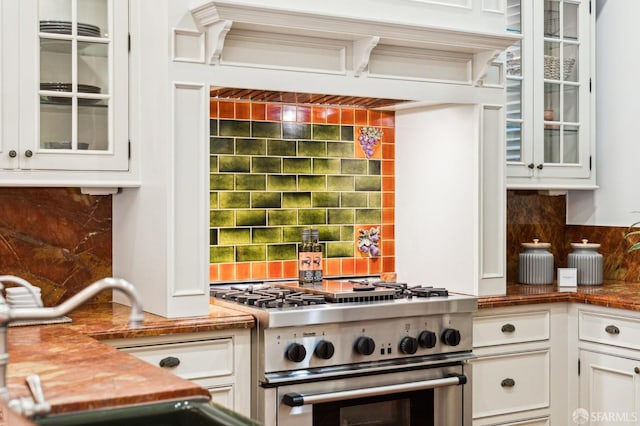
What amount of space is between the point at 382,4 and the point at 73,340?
6.17ft

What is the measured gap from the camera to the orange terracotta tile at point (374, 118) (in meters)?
4.24

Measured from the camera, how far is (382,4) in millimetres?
3621

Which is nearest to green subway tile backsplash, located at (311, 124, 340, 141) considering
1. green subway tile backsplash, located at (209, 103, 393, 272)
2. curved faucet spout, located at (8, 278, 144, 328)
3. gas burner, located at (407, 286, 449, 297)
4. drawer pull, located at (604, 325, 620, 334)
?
green subway tile backsplash, located at (209, 103, 393, 272)

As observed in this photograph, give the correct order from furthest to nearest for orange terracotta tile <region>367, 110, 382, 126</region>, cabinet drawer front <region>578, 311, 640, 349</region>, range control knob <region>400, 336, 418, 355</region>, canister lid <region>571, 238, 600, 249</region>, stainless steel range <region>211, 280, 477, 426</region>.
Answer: canister lid <region>571, 238, 600, 249</region>
orange terracotta tile <region>367, 110, 382, 126</region>
cabinet drawer front <region>578, 311, 640, 349</region>
range control knob <region>400, 336, 418, 355</region>
stainless steel range <region>211, 280, 477, 426</region>

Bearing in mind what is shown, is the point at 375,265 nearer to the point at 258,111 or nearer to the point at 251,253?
the point at 251,253

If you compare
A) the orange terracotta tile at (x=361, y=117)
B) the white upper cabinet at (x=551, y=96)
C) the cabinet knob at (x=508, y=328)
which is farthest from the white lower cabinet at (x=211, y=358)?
the white upper cabinet at (x=551, y=96)

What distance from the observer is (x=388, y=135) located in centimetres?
430

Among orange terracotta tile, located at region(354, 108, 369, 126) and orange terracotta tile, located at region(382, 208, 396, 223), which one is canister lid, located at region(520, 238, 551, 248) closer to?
orange terracotta tile, located at region(382, 208, 396, 223)

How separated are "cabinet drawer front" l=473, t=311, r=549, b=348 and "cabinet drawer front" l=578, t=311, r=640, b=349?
0.58 ft

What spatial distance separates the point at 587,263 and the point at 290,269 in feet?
5.10

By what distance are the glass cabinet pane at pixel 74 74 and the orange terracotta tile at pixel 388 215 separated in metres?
1.51

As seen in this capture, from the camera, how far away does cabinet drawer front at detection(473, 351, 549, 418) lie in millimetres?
3848

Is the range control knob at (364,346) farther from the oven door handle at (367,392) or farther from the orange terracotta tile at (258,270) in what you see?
the orange terracotta tile at (258,270)

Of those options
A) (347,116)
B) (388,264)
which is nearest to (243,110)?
(347,116)
